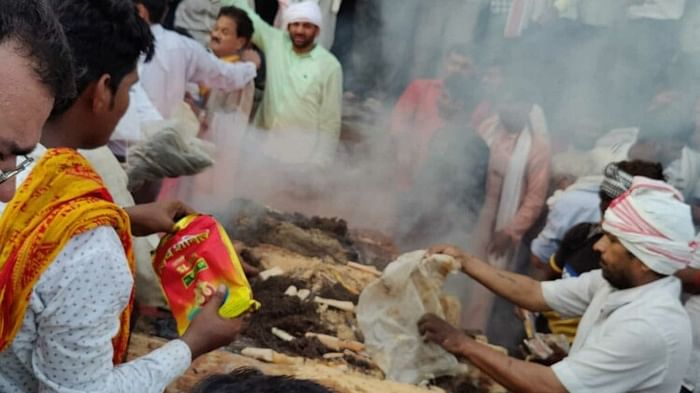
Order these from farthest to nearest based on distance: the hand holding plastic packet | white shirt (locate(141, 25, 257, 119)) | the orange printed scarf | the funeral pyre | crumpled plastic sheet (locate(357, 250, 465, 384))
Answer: white shirt (locate(141, 25, 257, 119)), crumpled plastic sheet (locate(357, 250, 465, 384)), the funeral pyre, the hand holding plastic packet, the orange printed scarf

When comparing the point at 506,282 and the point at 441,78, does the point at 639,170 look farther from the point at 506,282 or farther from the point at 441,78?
the point at 441,78

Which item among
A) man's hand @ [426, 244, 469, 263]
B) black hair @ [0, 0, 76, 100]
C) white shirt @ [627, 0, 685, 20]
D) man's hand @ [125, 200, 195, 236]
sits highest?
white shirt @ [627, 0, 685, 20]

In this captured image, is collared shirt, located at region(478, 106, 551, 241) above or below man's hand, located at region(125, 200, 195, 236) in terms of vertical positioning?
below

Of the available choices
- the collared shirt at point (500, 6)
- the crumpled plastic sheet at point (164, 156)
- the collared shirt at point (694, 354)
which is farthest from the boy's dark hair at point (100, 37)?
the collared shirt at point (500, 6)

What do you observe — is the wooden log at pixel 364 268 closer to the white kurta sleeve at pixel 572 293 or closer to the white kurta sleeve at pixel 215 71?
the white kurta sleeve at pixel 572 293

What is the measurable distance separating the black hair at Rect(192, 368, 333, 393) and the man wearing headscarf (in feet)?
5.27

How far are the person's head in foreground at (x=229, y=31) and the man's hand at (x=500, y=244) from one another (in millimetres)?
2457

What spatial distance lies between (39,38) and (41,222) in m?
0.47

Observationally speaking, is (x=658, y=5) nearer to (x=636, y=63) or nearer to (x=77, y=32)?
(x=636, y=63)

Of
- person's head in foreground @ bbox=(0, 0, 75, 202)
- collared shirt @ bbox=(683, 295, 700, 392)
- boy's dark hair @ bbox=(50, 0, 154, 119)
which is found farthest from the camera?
collared shirt @ bbox=(683, 295, 700, 392)

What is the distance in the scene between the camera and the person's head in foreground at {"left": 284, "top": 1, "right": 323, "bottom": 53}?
5484mm

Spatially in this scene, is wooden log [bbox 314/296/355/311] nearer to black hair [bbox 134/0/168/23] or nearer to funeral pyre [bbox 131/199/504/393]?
funeral pyre [bbox 131/199/504/393]

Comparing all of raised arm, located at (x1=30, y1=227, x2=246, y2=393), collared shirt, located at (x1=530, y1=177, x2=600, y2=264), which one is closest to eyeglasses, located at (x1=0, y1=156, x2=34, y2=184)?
raised arm, located at (x1=30, y1=227, x2=246, y2=393)

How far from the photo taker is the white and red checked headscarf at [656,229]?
265cm
